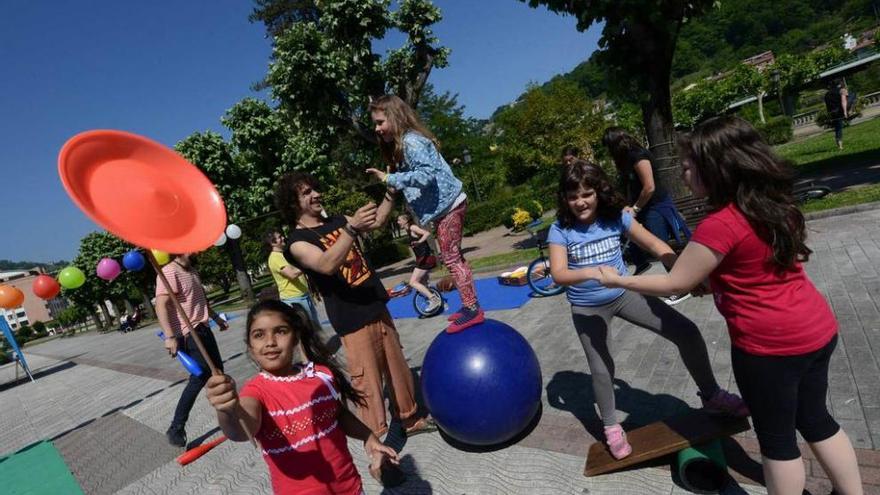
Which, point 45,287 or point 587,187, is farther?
point 45,287

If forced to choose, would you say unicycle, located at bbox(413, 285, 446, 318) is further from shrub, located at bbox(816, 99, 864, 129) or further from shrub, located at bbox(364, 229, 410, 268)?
shrub, located at bbox(364, 229, 410, 268)

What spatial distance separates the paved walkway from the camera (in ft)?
10.7

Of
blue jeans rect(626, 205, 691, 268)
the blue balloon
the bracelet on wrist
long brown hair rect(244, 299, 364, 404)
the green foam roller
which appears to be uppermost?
the blue balloon

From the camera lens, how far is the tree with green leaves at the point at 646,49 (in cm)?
905

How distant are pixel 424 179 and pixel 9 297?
14.4m

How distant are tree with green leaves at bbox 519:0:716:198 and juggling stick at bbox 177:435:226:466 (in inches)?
365

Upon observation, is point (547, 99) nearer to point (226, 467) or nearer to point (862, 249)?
point (862, 249)

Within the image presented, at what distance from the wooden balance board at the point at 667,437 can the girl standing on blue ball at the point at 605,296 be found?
7cm

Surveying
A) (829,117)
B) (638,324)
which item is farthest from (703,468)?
(829,117)

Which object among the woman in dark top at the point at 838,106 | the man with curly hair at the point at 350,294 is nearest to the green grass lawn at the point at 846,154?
the woman in dark top at the point at 838,106

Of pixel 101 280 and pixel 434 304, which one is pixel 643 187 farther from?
pixel 101 280

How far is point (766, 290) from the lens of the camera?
7.01ft

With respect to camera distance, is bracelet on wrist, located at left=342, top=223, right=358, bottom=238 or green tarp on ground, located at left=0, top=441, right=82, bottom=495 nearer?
bracelet on wrist, located at left=342, top=223, right=358, bottom=238

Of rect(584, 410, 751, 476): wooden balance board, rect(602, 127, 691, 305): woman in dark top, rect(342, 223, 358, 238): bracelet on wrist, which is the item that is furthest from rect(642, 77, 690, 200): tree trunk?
rect(342, 223, 358, 238): bracelet on wrist
